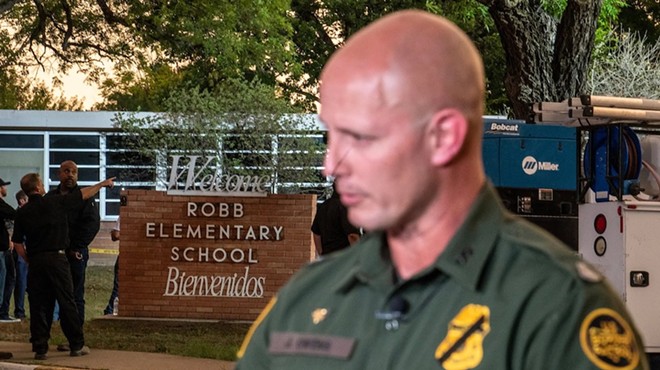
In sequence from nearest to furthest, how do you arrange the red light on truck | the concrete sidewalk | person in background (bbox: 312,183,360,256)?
the red light on truck → person in background (bbox: 312,183,360,256) → the concrete sidewalk

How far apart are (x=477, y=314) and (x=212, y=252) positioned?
1676 cm

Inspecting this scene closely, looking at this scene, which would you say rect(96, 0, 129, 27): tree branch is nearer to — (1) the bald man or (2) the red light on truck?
(2) the red light on truck

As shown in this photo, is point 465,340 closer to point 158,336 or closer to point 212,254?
point 158,336

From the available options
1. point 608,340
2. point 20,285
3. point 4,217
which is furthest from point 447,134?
point 20,285

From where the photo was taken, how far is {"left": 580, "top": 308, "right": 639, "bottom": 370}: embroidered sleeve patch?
1.68 m

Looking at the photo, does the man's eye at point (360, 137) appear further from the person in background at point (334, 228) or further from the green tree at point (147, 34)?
the green tree at point (147, 34)

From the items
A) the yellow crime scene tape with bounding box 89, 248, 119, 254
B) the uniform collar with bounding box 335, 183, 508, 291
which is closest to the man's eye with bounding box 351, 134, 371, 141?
the uniform collar with bounding box 335, 183, 508, 291

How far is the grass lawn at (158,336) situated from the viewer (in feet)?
47.6

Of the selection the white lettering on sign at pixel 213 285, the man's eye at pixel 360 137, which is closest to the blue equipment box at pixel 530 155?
the white lettering on sign at pixel 213 285

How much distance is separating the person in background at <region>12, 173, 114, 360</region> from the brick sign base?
4468 millimetres

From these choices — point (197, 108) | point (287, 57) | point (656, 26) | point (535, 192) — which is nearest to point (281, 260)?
point (535, 192)

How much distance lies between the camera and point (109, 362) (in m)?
13.3

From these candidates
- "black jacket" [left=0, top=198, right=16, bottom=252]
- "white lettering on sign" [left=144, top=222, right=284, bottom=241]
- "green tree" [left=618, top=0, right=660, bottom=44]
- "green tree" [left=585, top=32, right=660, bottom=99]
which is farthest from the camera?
"green tree" [left=618, top=0, right=660, bottom=44]

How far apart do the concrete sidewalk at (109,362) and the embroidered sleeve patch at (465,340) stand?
11.0 meters
